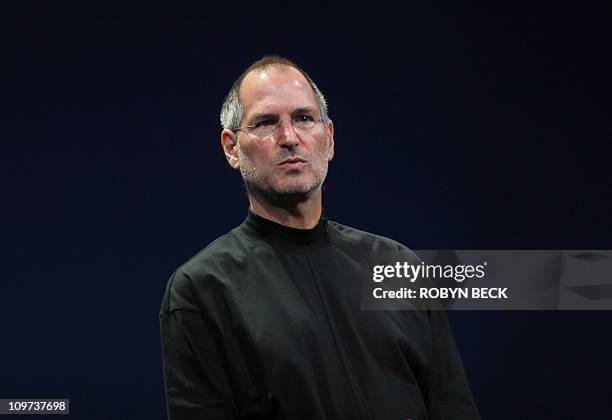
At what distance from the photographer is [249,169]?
148cm

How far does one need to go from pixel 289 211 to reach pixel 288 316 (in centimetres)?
22

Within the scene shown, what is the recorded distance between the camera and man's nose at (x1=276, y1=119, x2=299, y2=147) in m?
1.43

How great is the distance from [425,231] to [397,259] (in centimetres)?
121

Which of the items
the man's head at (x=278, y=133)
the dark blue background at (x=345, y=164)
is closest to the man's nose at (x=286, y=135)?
the man's head at (x=278, y=133)

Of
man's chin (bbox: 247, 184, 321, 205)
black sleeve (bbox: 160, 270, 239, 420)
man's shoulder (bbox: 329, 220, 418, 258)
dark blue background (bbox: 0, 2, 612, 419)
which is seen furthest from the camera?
dark blue background (bbox: 0, 2, 612, 419)

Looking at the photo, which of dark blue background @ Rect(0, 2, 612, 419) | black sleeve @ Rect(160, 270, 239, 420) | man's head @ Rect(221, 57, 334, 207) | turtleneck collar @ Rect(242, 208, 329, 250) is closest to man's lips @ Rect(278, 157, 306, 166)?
man's head @ Rect(221, 57, 334, 207)

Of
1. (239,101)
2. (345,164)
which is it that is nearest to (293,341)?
(239,101)

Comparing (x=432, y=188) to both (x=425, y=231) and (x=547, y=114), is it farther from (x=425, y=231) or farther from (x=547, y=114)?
(x=547, y=114)

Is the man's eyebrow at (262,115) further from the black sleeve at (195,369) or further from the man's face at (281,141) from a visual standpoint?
the black sleeve at (195,369)

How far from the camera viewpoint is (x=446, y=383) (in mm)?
1478

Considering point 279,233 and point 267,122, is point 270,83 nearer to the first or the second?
point 267,122

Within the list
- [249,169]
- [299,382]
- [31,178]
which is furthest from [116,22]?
[299,382]

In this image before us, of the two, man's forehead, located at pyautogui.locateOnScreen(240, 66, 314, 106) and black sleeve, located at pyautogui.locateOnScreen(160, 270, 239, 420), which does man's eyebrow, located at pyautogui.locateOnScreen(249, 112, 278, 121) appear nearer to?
man's forehead, located at pyautogui.locateOnScreen(240, 66, 314, 106)

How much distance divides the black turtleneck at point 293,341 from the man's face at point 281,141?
0.27 ft
